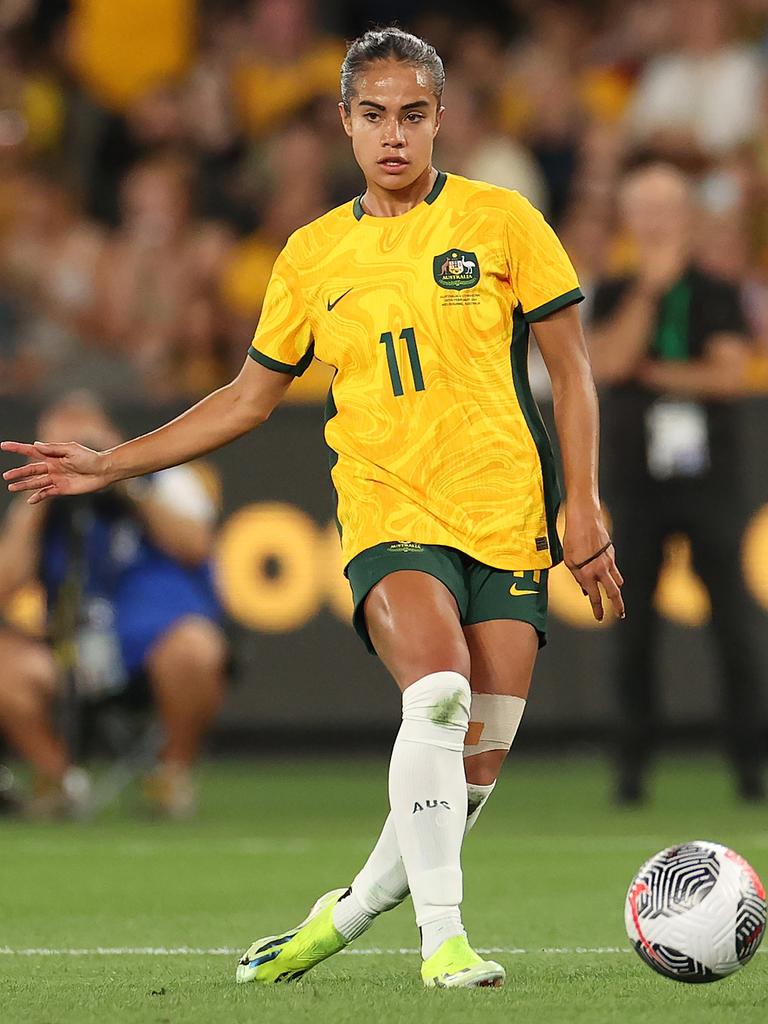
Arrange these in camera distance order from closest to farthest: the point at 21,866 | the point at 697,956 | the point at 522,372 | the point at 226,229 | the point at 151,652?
the point at 697,956
the point at 522,372
the point at 21,866
the point at 151,652
the point at 226,229

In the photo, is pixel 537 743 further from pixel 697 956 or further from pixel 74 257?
pixel 697 956

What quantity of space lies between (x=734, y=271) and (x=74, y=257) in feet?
14.1

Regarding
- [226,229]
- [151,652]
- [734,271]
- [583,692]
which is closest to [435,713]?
[151,652]

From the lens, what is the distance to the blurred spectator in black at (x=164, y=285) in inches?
465

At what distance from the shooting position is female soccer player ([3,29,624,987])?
4746 mm

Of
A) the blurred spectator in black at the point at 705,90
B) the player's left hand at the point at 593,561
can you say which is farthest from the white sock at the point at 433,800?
the blurred spectator in black at the point at 705,90

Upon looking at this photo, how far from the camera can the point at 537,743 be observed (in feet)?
36.1

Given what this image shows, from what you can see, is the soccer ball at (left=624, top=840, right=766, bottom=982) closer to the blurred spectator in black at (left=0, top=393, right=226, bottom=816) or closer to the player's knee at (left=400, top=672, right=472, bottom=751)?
the player's knee at (left=400, top=672, right=472, bottom=751)

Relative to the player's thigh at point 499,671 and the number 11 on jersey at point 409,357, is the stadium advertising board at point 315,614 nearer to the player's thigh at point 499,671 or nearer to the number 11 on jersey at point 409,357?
the player's thigh at point 499,671

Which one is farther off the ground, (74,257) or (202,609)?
(74,257)

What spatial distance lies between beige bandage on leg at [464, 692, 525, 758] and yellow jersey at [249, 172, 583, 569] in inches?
12.3

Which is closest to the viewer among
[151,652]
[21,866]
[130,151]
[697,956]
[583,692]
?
[697,956]

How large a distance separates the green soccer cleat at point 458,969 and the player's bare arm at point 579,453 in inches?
31.8

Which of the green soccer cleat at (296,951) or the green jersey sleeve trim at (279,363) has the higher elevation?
the green jersey sleeve trim at (279,363)
